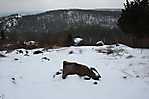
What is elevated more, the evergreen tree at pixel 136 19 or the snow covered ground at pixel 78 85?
the evergreen tree at pixel 136 19

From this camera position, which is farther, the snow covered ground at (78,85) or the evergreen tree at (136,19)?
the evergreen tree at (136,19)

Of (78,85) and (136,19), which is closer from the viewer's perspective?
(78,85)

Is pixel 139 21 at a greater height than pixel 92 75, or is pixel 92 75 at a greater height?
pixel 139 21

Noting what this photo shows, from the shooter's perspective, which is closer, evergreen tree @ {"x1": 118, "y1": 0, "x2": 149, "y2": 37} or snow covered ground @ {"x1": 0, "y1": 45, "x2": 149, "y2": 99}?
snow covered ground @ {"x1": 0, "y1": 45, "x2": 149, "y2": 99}

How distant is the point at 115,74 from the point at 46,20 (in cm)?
13922

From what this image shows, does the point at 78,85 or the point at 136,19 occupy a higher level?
the point at 136,19

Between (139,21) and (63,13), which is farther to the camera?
(63,13)

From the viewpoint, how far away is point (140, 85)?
802cm

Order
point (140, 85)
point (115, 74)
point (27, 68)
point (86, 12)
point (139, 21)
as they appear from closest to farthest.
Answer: point (140, 85), point (115, 74), point (27, 68), point (139, 21), point (86, 12)

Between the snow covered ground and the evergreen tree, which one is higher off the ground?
the evergreen tree

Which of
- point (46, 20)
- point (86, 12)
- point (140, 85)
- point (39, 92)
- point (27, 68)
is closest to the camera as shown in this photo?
point (39, 92)

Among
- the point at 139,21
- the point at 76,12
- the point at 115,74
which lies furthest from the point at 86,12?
the point at 115,74

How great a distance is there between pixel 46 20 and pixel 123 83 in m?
141

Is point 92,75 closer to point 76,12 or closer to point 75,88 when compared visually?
point 75,88
